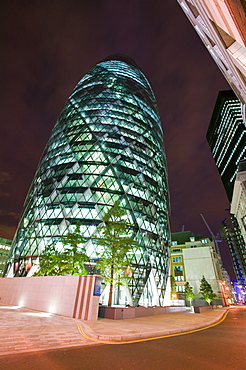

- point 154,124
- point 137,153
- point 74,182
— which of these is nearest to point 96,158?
point 74,182

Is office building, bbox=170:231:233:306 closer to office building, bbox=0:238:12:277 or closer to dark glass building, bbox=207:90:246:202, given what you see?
dark glass building, bbox=207:90:246:202

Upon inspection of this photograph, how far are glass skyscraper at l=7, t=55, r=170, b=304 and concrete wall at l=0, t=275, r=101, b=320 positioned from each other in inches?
360

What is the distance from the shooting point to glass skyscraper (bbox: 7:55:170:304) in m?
27.8

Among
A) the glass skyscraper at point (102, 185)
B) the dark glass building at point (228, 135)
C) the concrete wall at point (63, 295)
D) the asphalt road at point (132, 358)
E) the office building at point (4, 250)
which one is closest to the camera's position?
the asphalt road at point (132, 358)

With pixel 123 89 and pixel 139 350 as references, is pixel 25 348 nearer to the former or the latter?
pixel 139 350

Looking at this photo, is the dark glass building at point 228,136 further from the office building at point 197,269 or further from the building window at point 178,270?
the building window at point 178,270

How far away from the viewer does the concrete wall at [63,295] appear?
11234 mm

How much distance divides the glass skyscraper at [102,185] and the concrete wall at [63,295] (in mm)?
9141

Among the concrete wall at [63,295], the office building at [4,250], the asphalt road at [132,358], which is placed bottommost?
the asphalt road at [132,358]

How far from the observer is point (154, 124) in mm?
47250

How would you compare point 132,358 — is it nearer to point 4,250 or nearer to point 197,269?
point 197,269

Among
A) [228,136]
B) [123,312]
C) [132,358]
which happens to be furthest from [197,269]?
[228,136]

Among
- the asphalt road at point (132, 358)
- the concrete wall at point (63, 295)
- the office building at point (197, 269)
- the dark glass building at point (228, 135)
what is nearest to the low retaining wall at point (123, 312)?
the concrete wall at point (63, 295)

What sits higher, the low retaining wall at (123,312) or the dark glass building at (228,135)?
the dark glass building at (228,135)
